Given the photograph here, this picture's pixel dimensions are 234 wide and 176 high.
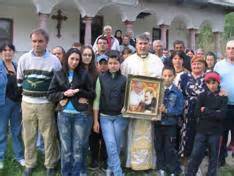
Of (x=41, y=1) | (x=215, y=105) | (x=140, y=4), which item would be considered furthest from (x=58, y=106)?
(x=140, y=4)

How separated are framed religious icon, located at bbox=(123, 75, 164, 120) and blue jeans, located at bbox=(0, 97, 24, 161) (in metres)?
1.77

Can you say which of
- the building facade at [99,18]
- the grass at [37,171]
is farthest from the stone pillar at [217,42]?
the grass at [37,171]

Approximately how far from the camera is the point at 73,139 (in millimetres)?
5824

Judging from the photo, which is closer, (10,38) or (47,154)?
(47,154)

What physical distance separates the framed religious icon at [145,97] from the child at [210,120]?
58cm

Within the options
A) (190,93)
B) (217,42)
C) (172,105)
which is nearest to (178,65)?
(190,93)

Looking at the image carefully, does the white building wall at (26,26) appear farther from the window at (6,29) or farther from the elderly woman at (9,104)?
the elderly woman at (9,104)

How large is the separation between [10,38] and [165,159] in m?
10.6

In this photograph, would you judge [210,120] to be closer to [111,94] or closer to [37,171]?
[111,94]

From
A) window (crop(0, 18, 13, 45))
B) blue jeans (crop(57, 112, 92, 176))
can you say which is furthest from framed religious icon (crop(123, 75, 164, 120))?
window (crop(0, 18, 13, 45))

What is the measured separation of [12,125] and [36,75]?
1114 millimetres

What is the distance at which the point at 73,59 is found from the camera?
226 inches

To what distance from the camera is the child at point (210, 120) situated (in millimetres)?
5949

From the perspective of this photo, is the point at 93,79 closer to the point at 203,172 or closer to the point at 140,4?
the point at 203,172
